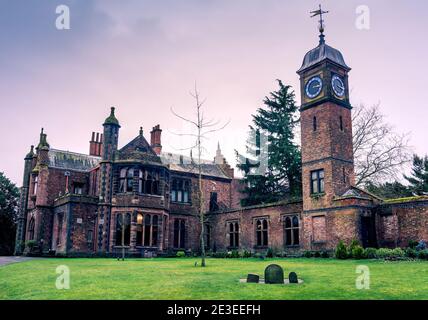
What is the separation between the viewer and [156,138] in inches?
1805

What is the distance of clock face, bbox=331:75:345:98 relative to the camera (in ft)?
97.8

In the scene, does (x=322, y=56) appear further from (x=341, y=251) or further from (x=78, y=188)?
(x=78, y=188)

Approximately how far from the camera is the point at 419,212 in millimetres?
24312

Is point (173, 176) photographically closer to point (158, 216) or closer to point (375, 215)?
point (158, 216)

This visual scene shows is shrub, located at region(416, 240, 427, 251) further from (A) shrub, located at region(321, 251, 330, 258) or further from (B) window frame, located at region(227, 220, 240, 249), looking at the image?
(B) window frame, located at region(227, 220, 240, 249)

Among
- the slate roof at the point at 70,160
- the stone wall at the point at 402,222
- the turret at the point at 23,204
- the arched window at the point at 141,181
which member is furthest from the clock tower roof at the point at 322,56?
the turret at the point at 23,204

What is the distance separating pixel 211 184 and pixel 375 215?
72.0 feet

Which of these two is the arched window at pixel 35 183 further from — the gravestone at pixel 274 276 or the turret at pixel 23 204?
the gravestone at pixel 274 276

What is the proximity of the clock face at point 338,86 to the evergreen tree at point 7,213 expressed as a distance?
4402 centimetres

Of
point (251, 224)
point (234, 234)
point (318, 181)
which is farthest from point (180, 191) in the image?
point (318, 181)

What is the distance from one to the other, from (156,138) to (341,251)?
2694cm

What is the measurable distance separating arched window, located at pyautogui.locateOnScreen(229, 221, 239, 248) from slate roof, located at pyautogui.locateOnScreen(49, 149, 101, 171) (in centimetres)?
1637

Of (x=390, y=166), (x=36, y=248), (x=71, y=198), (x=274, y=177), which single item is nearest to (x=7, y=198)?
(x=36, y=248)

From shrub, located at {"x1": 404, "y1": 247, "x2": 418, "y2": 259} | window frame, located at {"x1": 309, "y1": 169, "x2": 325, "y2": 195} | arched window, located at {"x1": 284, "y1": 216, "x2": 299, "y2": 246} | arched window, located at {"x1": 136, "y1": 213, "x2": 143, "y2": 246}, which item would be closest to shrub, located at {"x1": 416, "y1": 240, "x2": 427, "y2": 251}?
shrub, located at {"x1": 404, "y1": 247, "x2": 418, "y2": 259}
